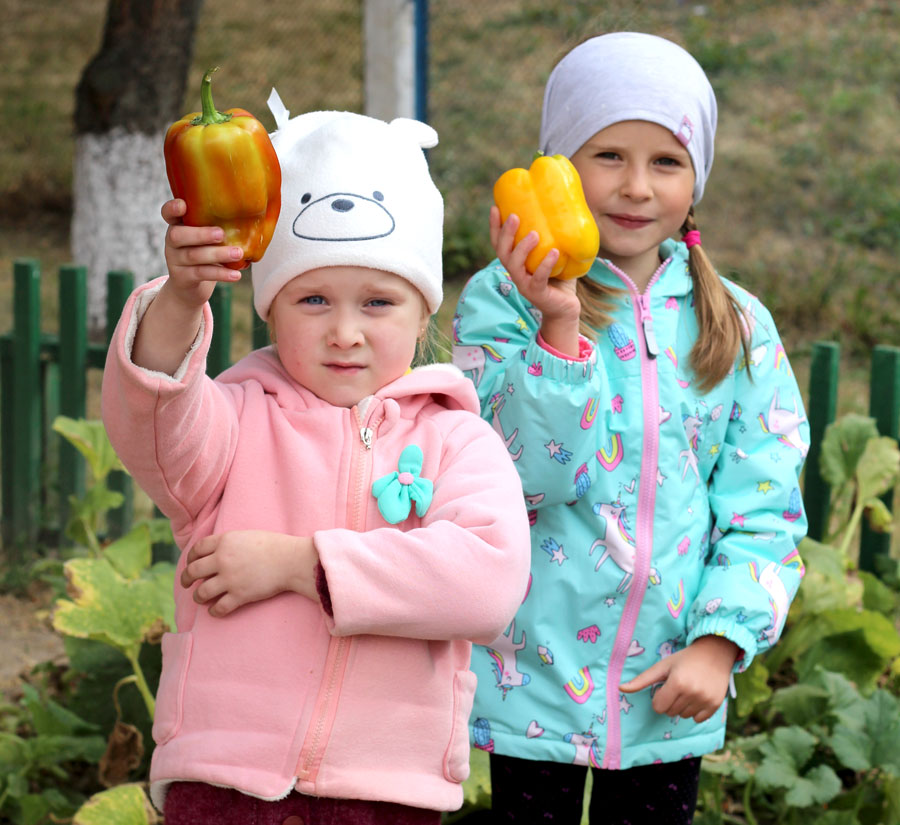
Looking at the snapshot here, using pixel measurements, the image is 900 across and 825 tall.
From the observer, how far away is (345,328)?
5.52 feet

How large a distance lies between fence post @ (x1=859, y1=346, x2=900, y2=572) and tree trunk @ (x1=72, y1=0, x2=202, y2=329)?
14.5 ft

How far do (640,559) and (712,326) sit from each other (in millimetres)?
440

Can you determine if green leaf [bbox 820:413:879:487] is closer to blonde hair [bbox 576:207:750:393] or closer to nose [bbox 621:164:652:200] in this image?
blonde hair [bbox 576:207:750:393]

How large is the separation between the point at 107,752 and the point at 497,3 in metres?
9.56

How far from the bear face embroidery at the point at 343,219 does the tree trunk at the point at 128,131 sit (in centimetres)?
537

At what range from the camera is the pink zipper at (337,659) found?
1612 millimetres

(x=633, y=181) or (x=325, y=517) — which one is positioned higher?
(x=633, y=181)

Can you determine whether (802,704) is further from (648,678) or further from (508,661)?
(508,661)

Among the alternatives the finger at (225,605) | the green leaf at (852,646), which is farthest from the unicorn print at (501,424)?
the green leaf at (852,646)

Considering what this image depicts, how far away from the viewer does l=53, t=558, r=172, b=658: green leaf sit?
2469 millimetres

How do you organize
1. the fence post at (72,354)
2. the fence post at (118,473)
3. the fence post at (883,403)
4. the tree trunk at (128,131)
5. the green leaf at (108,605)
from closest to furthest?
1. the green leaf at (108,605)
2. the fence post at (883,403)
3. the fence post at (118,473)
4. the fence post at (72,354)
5. the tree trunk at (128,131)

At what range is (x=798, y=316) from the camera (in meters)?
→ 7.46

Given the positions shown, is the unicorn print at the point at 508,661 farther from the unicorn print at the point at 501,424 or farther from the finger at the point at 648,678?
the unicorn print at the point at 501,424

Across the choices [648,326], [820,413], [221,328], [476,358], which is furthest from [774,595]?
[221,328]
